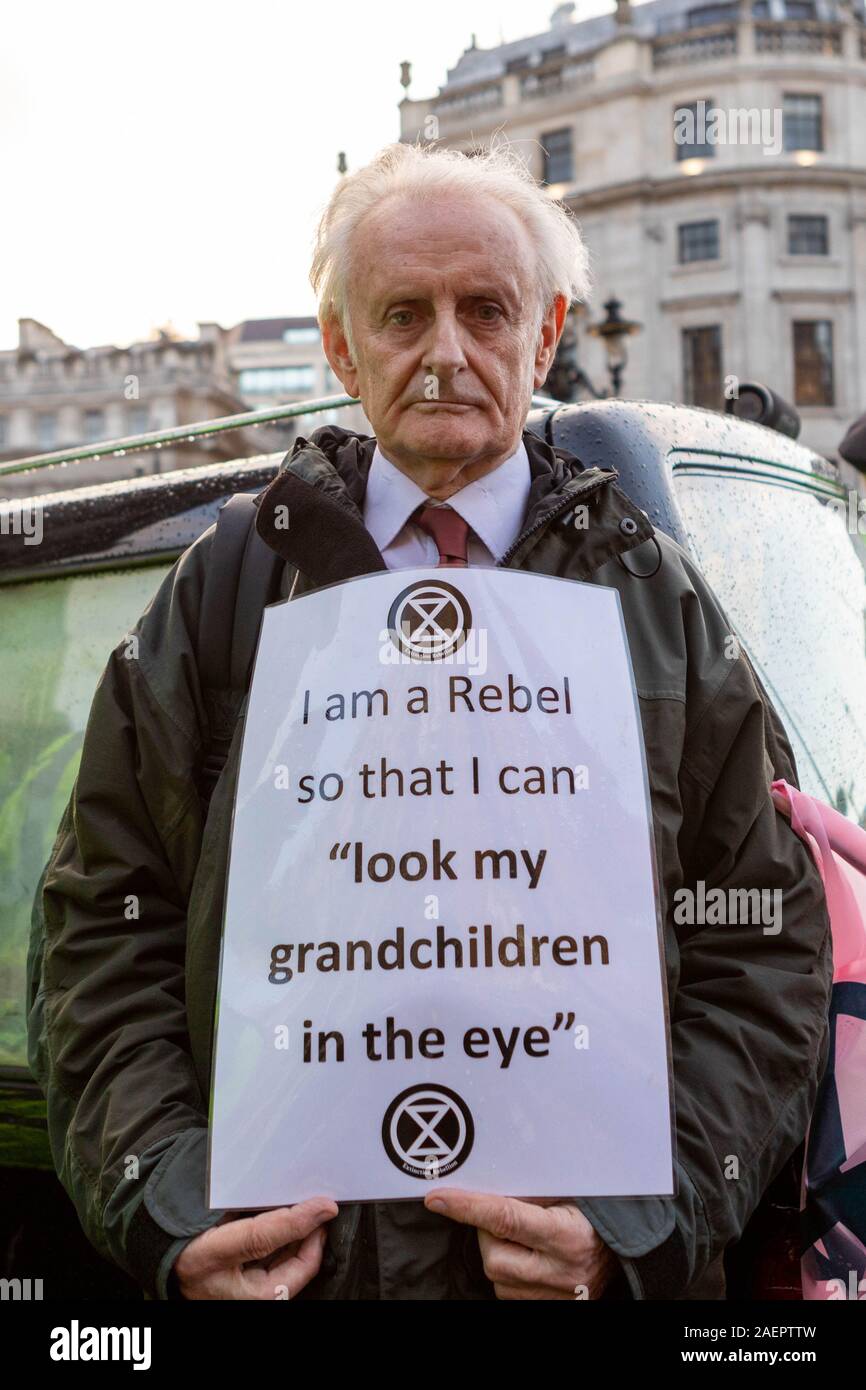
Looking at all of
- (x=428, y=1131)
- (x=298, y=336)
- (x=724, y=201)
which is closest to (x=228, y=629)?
(x=428, y=1131)

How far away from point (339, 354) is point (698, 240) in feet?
125

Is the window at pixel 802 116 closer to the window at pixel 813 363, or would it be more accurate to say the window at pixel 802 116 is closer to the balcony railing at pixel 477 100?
the window at pixel 813 363

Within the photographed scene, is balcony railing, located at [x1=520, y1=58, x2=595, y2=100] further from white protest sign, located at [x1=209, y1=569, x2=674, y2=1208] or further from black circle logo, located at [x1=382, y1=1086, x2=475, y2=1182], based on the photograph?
black circle logo, located at [x1=382, y1=1086, x2=475, y2=1182]

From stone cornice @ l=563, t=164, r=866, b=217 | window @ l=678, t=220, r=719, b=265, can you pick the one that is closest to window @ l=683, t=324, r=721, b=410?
window @ l=678, t=220, r=719, b=265

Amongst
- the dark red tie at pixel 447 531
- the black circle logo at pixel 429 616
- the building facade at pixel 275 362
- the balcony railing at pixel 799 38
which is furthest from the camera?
the building facade at pixel 275 362

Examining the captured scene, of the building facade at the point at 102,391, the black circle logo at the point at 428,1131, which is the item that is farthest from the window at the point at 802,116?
the black circle logo at the point at 428,1131

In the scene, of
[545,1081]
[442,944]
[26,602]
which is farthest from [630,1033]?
[26,602]

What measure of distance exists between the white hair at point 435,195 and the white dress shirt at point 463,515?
264 millimetres

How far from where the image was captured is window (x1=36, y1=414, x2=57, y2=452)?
43.1 m

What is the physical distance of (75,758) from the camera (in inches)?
126

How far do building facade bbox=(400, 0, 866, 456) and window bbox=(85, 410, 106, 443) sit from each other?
49.8ft

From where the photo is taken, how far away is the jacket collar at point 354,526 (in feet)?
6.81
